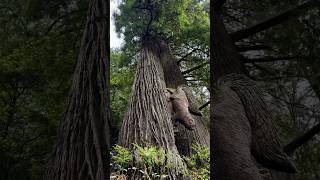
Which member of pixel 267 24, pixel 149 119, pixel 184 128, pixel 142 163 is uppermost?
pixel 267 24

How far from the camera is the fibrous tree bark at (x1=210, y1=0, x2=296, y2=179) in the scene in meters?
2.29

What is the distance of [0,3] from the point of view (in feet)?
27.3

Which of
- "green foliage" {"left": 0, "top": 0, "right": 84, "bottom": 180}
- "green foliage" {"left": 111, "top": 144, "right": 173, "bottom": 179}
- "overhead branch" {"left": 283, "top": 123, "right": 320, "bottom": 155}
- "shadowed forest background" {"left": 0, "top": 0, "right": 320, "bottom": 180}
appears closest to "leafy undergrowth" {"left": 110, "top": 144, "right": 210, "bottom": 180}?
"green foliage" {"left": 111, "top": 144, "right": 173, "bottom": 179}

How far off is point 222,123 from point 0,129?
22.7ft

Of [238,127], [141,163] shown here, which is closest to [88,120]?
[238,127]

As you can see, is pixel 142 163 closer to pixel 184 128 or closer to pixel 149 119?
pixel 149 119

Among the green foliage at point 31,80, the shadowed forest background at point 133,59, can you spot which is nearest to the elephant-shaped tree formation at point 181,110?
the shadowed forest background at point 133,59

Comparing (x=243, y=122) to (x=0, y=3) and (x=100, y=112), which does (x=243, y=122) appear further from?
(x=0, y=3)

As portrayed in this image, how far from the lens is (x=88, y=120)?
309cm

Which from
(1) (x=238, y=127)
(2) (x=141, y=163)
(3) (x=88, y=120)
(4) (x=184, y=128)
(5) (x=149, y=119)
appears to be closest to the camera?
(1) (x=238, y=127)

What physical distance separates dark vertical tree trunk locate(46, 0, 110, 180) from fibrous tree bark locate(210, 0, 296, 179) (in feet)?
3.37

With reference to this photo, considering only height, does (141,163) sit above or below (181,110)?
below

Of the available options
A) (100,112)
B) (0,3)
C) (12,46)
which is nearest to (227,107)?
(100,112)

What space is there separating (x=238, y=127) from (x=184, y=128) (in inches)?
216
